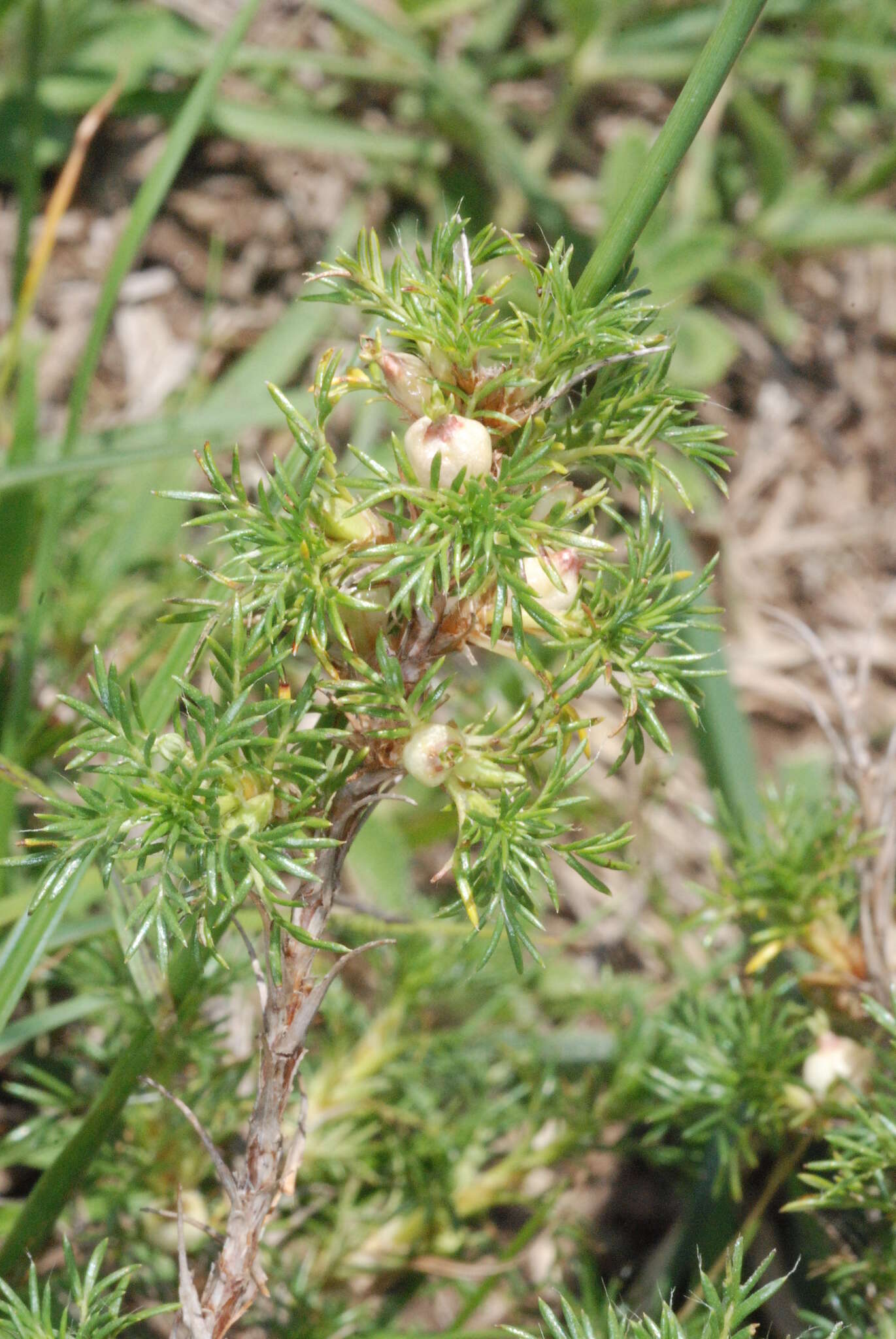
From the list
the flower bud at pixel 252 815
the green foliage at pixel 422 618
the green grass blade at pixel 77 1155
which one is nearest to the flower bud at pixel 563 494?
the green foliage at pixel 422 618

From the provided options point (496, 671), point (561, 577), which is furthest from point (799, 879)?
point (496, 671)

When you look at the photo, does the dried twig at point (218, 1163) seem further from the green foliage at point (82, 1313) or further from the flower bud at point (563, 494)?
the flower bud at point (563, 494)

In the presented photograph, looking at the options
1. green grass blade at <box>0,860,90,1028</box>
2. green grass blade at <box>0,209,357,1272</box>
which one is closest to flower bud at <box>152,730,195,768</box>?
green grass blade at <box>0,209,357,1272</box>

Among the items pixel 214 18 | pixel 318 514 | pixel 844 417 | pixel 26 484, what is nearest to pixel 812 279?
pixel 844 417

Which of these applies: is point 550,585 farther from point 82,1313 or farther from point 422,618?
point 82,1313

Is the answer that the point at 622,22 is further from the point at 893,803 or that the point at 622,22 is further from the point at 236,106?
the point at 893,803

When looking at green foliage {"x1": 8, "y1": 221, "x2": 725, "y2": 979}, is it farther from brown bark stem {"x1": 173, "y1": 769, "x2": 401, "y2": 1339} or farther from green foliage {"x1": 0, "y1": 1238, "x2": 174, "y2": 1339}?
green foliage {"x1": 0, "y1": 1238, "x2": 174, "y2": 1339}
